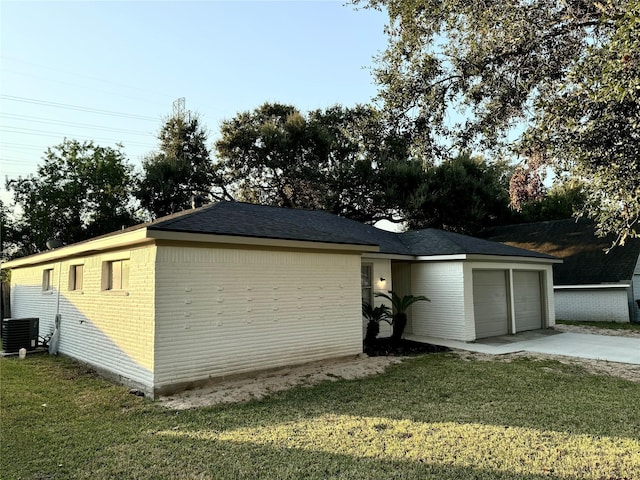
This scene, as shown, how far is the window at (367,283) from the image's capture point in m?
11.4


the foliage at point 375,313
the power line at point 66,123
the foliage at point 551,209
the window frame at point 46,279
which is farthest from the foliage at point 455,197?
the power line at point 66,123

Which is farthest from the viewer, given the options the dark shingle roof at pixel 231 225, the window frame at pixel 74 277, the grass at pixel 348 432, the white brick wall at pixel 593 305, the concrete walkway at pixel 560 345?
the white brick wall at pixel 593 305

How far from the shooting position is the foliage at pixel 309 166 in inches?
936

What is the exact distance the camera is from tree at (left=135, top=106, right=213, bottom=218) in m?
23.3

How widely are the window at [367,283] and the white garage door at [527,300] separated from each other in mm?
5000

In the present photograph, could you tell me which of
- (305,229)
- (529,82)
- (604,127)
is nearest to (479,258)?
(529,82)

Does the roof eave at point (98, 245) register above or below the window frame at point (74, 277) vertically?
above

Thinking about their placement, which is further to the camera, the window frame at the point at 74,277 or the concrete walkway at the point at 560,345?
the window frame at the point at 74,277

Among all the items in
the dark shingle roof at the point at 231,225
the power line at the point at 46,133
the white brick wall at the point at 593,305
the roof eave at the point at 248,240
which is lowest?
the white brick wall at the point at 593,305

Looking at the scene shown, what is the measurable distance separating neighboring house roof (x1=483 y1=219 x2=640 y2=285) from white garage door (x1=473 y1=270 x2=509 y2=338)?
6.97 meters

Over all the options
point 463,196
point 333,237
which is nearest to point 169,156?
point 463,196

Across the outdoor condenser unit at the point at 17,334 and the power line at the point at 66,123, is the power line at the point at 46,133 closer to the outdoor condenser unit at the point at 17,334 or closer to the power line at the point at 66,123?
the power line at the point at 66,123

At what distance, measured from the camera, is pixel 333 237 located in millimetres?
8844

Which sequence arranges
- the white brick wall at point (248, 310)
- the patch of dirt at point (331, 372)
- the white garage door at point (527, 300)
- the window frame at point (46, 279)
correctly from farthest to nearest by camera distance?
the white garage door at point (527, 300) < the window frame at point (46, 279) < the white brick wall at point (248, 310) < the patch of dirt at point (331, 372)
